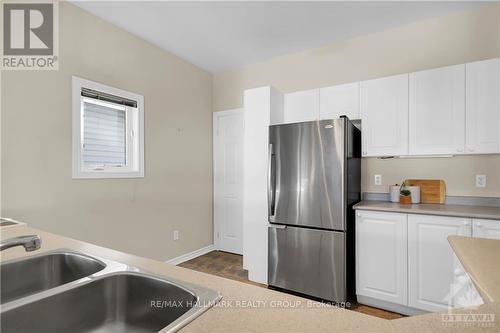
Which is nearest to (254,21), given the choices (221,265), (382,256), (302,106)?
(302,106)

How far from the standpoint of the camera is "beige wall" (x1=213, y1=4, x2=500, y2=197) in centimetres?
233

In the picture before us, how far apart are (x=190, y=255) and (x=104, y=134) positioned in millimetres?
1876

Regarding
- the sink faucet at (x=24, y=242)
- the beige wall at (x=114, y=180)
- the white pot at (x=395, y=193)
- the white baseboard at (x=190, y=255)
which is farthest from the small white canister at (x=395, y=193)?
the sink faucet at (x=24, y=242)

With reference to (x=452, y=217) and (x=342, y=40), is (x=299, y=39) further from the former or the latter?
(x=452, y=217)

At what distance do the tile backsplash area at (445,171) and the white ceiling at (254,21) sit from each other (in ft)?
4.63

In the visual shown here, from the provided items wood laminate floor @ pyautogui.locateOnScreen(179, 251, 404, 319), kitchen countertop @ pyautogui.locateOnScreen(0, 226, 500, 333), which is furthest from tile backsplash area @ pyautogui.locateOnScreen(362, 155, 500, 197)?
kitchen countertop @ pyautogui.locateOnScreen(0, 226, 500, 333)

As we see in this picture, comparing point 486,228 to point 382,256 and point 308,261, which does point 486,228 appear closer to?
point 382,256

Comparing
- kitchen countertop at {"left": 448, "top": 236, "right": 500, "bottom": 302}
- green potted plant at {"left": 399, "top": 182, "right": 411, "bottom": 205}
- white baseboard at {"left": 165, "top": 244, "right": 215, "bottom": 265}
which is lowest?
white baseboard at {"left": 165, "top": 244, "right": 215, "bottom": 265}

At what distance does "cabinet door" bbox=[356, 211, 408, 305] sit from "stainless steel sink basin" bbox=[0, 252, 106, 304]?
2.05 metres

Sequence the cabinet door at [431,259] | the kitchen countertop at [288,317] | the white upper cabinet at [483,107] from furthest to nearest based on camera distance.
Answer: the white upper cabinet at [483,107], the cabinet door at [431,259], the kitchen countertop at [288,317]

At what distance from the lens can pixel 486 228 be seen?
5.97 ft
